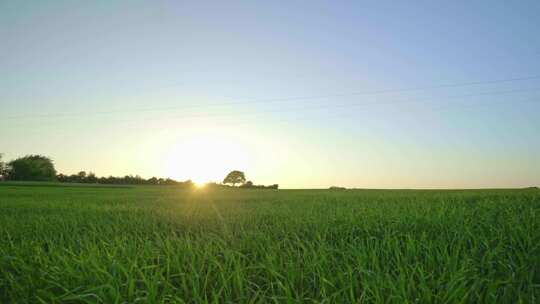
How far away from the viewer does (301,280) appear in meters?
2.28

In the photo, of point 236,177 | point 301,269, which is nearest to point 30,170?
point 236,177

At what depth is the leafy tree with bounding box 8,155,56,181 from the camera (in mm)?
69312

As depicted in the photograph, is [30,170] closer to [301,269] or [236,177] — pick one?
[236,177]

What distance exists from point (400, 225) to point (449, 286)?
2.28 m

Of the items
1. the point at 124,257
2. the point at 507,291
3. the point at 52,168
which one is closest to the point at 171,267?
the point at 124,257

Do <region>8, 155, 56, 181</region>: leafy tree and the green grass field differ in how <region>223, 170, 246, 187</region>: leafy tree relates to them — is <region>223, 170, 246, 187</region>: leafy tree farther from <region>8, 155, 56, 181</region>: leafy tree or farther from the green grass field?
the green grass field

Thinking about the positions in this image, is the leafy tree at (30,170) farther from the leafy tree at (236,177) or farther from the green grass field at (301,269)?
the green grass field at (301,269)

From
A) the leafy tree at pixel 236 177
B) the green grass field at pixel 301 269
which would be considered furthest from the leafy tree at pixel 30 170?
the green grass field at pixel 301 269

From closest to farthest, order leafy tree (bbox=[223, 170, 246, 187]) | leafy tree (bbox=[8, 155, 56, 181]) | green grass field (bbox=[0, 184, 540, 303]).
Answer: green grass field (bbox=[0, 184, 540, 303]) < leafy tree (bbox=[8, 155, 56, 181]) < leafy tree (bbox=[223, 170, 246, 187])

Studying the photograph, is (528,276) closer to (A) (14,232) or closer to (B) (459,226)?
(B) (459,226)

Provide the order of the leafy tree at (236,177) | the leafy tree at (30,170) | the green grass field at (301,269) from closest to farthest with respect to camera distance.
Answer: the green grass field at (301,269) < the leafy tree at (30,170) < the leafy tree at (236,177)

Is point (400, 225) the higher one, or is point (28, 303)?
point (400, 225)

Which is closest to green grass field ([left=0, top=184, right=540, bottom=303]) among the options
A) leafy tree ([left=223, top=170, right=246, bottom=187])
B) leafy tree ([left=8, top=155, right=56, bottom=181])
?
leafy tree ([left=223, top=170, right=246, bottom=187])

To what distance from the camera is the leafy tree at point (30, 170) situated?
69312mm
